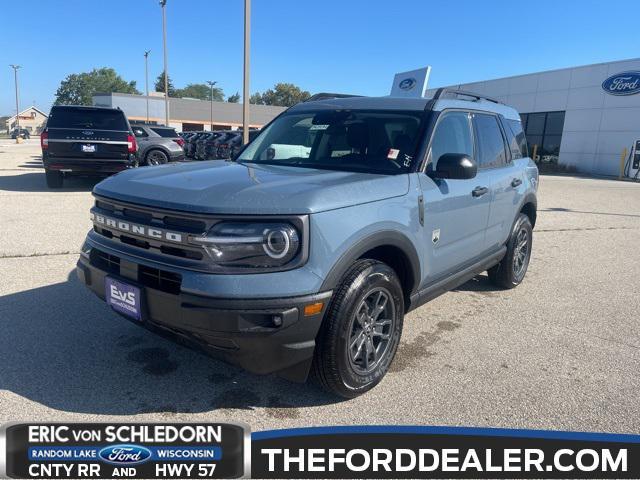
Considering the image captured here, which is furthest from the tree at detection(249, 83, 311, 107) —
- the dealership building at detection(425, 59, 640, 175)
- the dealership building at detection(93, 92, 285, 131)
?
the dealership building at detection(425, 59, 640, 175)

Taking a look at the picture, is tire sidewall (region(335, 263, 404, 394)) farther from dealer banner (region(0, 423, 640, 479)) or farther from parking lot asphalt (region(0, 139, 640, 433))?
dealer banner (region(0, 423, 640, 479))

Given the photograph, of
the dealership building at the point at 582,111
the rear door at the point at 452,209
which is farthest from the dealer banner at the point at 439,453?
the dealership building at the point at 582,111

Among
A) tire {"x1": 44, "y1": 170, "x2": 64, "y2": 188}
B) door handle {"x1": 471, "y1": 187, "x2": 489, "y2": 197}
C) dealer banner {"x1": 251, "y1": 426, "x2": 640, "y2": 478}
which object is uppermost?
door handle {"x1": 471, "y1": 187, "x2": 489, "y2": 197}

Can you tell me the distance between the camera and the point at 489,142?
4547mm

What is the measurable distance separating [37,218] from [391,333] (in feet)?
22.9

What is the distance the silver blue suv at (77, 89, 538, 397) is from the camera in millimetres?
2502

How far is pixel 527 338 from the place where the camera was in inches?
164

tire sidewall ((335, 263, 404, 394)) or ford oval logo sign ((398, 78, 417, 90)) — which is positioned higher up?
ford oval logo sign ((398, 78, 417, 90))

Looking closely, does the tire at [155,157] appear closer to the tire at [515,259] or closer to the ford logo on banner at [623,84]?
the tire at [515,259]

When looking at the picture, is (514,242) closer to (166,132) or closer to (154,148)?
(154,148)

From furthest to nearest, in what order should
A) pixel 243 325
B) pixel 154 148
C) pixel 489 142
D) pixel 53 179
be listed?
1. pixel 154 148
2. pixel 53 179
3. pixel 489 142
4. pixel 243 325

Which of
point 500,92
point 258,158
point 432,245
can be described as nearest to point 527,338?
point 432,245

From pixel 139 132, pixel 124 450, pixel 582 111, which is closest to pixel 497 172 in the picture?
pixel 124 450

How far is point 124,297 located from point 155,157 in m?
13.2
